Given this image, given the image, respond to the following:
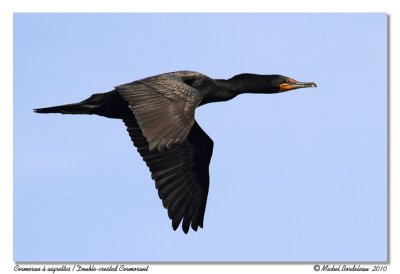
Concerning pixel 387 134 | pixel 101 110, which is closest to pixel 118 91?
pixel 101 110

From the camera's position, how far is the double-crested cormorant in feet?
54.8

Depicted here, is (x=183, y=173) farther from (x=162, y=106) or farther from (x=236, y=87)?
(x=162, y=106)

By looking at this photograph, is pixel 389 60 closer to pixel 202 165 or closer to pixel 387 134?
pixel 387 134

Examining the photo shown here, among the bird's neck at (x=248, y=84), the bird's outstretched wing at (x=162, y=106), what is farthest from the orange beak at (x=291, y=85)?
the bird's outstretched wing at (x=162, y=106)

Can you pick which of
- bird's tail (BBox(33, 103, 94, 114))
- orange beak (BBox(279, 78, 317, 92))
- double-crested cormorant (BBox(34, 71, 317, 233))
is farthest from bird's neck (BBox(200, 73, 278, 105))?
bird's tail (BBox(33, 103, 94, 114))

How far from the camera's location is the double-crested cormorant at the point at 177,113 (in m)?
16.7

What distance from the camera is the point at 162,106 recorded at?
16.8 meters

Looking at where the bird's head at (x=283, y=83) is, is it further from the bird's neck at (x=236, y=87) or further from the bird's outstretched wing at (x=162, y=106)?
the bird's outstretched wing at (x=162, y=106)

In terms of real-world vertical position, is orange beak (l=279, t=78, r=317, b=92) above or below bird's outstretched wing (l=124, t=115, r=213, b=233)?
→ above

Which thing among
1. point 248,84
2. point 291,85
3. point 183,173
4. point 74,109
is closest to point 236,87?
point 248,84

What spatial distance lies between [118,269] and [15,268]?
5.32 ft

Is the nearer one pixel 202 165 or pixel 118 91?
pixel 118 91

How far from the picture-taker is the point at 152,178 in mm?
19938

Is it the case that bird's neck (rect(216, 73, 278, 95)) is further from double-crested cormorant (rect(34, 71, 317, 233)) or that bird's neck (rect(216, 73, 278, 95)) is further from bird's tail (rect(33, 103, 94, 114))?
bird's tail (rect(33, 103, 94, 114))
